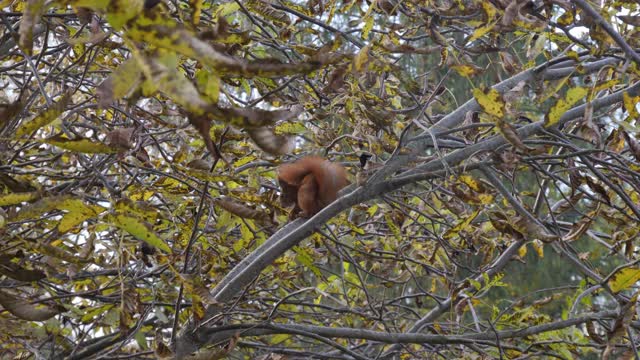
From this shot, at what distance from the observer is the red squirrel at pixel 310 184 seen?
6.69 feet

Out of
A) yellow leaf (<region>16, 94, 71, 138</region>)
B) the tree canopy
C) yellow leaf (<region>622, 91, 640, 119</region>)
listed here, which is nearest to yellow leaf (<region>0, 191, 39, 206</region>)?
the tree canopy

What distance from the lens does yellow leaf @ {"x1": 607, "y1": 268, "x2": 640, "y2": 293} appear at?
5.74 ft

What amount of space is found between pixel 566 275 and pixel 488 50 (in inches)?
352

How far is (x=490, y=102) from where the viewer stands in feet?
4.99

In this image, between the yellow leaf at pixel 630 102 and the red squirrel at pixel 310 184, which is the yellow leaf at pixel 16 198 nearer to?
the red squirrel at pixel 310 184

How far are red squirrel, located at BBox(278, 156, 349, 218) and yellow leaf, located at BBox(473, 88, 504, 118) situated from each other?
62 centimetres

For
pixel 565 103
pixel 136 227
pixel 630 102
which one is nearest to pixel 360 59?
pixel 565 103

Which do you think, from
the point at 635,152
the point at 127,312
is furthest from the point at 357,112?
the point at 127,312

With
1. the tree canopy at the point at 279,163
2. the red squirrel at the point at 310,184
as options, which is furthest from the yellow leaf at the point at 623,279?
the red squirrel at the point at 310,184

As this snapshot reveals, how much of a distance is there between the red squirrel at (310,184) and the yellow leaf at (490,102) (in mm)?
620

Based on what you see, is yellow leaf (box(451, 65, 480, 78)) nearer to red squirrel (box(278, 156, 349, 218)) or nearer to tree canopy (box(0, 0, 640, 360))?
tree canopy (box(0, 0, 640, 360))

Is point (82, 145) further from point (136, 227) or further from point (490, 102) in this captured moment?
point (490, 102)

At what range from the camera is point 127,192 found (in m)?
2.13

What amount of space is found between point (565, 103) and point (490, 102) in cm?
16
